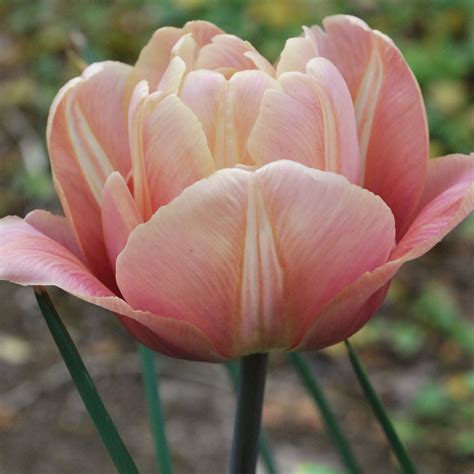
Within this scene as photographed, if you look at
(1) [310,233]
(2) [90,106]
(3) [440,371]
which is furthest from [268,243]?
(3) [440,371]

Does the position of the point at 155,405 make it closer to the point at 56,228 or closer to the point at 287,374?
the point at 56,228

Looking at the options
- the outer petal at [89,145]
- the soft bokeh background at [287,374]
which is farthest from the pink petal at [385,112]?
the soft bokeh background at [287,374]

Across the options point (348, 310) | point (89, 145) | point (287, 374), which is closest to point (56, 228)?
point (89, 145)

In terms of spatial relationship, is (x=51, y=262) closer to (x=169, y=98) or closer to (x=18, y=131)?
(x=169, y=98)

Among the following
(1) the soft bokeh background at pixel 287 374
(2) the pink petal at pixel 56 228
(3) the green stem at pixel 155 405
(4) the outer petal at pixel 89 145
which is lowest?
(1) the soft bokeh background at pixel 287 374

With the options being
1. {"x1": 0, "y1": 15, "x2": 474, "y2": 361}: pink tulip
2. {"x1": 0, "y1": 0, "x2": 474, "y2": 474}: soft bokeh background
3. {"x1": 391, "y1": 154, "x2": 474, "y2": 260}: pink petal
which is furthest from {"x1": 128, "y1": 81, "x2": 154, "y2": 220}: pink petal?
{"x1": 0, "y1": 0, "x2": 474, "y2": 474}: soft bokeh background

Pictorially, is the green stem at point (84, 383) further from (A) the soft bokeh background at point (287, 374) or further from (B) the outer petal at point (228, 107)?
(A) the soft bokeh background at point (287, 374)
